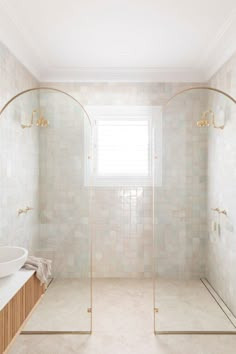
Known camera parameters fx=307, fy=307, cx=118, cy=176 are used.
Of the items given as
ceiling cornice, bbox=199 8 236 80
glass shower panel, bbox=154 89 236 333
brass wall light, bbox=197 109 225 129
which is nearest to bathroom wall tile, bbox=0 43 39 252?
glass shower panel, bbox=154 89 236 333

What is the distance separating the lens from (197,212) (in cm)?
249

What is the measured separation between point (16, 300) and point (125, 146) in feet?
7.45

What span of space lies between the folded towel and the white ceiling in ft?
6.16

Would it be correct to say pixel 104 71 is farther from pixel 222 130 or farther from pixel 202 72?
pixel 222 130

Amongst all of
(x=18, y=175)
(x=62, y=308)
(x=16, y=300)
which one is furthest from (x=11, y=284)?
(x=18, y=175)

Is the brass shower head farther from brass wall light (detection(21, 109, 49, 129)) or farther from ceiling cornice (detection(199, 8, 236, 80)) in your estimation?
ceiling cornice (detection(199, 8, 236, 80))

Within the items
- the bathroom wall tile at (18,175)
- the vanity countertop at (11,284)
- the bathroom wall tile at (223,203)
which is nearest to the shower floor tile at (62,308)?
the vanity countertop at (11,284)

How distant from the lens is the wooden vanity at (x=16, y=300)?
1863 mm

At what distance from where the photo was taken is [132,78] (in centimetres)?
371

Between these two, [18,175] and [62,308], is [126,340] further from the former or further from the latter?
[18,175]

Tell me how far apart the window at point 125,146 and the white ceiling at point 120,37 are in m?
0.42

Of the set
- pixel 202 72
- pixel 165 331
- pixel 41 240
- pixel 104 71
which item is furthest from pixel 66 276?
pixel 202 72

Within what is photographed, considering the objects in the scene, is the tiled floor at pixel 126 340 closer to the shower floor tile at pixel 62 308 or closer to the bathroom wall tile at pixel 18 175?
the shower floor tile at pixel 62 308

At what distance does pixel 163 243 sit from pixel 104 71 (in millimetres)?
2179
